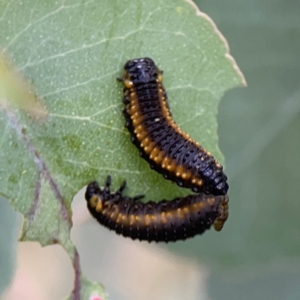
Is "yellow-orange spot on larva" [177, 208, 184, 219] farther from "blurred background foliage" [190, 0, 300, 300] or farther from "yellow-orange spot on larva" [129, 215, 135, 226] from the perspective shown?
"blurred background foliage" [190, 0, 300, 300]

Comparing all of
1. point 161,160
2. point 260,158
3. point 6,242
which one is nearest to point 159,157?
point 161,160

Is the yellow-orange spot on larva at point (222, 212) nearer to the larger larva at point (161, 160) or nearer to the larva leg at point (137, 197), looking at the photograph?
the larger larva at point (161, 160)

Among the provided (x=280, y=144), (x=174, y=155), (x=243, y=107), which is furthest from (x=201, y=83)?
(x=280, y=144)

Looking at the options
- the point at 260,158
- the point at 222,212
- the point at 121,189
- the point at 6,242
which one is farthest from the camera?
the point at 260,158

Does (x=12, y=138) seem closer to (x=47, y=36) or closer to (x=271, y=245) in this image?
(x=47, y=36)

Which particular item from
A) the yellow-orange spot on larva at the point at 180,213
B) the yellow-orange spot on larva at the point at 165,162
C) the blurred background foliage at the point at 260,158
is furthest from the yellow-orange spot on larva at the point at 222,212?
the blurred background foliage at the point at 260,158

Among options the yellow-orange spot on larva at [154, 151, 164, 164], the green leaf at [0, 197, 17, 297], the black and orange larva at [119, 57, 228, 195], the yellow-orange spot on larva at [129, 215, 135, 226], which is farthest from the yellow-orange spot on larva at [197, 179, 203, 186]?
the green leaf at [0, 197, 17, 297]

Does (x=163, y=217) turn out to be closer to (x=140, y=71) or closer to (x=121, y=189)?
(x=121, y=189)
